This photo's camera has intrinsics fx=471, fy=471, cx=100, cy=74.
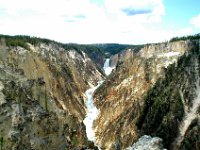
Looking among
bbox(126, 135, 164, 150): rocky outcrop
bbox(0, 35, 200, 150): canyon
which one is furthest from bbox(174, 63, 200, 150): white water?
bbox(126, 135, 164, 150): rocky outcrop

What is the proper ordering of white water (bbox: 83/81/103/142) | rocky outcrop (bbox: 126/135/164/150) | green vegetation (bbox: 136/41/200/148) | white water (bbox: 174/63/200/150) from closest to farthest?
1. rocky outcrop (bbox: 126/135/164/150)
2. white water (bbox: 174/63/200/150)
3. green vegetation (bbox: 136/41/200/148)
4. white water (bbox: 83/81/103/142)

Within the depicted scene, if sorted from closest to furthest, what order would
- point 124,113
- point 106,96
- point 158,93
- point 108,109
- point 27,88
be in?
1. point 27,88
2. point 158,93
3. point 124,113
4. point 108,109
5. point 106,96

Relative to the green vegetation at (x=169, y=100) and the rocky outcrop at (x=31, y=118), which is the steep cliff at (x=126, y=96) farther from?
the rocky outcrop at (x=31, y=118)

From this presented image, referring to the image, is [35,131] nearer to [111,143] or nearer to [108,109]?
[111,143]

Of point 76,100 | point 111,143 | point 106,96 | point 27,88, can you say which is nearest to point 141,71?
point 106,96

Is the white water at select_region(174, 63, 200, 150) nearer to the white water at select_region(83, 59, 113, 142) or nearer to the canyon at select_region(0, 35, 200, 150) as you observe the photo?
the canyon at select_region(0, 35, 200, 150)

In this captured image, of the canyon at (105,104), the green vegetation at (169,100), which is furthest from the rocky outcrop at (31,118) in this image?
the green vegetation at (169,100)

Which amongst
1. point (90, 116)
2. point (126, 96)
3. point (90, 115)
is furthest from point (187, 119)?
point (90, 115)

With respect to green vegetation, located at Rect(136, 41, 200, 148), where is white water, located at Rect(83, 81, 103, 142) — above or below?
below

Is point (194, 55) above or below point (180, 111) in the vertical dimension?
above
